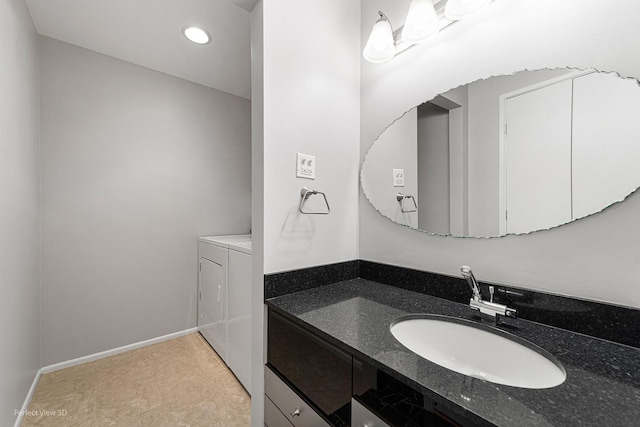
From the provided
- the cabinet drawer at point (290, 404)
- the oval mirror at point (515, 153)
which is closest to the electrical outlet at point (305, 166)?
the oval mirror at point (515, 153)

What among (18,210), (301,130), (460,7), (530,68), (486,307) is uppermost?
(460,7)

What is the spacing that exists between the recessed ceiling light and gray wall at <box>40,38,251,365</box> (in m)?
0.65

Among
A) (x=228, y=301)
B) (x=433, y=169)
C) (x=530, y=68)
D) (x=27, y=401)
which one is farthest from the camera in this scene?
(x=228, y=301)

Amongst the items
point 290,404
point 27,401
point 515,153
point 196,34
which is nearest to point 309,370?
→ point 290,404

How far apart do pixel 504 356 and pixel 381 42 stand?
1356 mm

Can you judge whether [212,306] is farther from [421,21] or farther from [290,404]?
[421,21]

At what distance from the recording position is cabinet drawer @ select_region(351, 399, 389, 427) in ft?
1.99

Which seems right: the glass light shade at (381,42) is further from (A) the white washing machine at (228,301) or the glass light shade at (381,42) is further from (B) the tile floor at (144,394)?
(B) the tile floor at (144,394)

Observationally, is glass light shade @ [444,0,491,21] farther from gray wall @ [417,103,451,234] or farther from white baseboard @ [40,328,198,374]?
white baseboard @ [40,328,198,374]

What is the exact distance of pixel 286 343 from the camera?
934mm

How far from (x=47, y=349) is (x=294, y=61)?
2.60 m

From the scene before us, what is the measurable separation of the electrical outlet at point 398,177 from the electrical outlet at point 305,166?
0.42 m

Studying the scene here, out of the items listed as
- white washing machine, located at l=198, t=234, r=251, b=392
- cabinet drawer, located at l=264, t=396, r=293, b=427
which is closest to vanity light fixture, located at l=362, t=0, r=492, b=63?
white washing machine, located at l=198, t=234, r=251, b=392

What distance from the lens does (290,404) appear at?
2.95 ft
